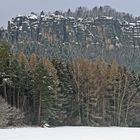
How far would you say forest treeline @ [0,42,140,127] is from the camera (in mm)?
63188

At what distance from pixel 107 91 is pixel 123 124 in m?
5.47

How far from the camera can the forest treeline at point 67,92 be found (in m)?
63.2

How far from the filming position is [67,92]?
6794cm

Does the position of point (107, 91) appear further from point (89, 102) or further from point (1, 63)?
point (1, 63)
